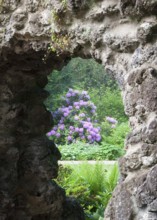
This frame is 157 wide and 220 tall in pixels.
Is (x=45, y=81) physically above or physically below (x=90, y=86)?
above

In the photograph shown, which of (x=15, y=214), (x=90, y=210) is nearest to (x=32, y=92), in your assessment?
(x=15, y=214)

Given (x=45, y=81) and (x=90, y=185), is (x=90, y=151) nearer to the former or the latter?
(x=90, y=185)

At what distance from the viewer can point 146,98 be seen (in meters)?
2.01

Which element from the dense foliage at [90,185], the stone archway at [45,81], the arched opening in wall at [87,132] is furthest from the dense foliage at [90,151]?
the stone archway at [45,81]

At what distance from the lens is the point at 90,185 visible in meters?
6.42

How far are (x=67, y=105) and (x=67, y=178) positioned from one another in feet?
17.5

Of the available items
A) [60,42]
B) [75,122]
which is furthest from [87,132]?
[60,42]

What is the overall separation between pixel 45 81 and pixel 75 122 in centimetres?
667

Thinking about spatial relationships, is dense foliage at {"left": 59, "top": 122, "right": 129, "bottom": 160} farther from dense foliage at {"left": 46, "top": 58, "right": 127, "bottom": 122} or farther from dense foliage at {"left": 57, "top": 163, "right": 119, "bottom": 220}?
dense foliage at {"left": 46, "top": 58, "right": 127, "bottom": 122}

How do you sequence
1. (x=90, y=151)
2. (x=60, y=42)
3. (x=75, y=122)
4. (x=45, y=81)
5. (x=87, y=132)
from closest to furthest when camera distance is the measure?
(x=60, y=42)
(x=45, y=81)
(x=90, y=151)
(x=87, y=132)
(x=75, y=122)

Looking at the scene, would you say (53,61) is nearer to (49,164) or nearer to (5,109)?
(5,109)

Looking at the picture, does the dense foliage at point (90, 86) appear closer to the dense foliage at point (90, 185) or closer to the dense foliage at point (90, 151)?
the dense foliage at point (90, 151)

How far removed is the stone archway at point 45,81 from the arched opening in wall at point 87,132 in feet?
2.20

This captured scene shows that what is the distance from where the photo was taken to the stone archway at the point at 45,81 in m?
2.02
